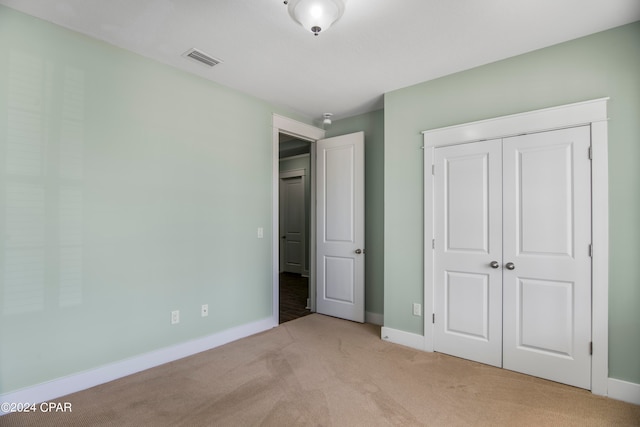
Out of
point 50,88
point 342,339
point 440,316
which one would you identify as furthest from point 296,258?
point 50,88

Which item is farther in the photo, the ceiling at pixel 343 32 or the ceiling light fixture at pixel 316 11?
the ceiling at pixel 343 32

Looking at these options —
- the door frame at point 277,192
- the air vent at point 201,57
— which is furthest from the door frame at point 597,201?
the air vent at point 201,57

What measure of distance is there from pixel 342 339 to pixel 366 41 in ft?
9.22

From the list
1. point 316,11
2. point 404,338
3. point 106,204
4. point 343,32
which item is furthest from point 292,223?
point 316,11

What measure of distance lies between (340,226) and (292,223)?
10.8 ft

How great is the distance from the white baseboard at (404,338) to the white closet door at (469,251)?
0.50ft

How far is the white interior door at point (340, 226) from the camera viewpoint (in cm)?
393

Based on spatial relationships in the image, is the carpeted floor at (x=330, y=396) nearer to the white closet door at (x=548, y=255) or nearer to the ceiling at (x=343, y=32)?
the white closet door at (x=548, y=255)

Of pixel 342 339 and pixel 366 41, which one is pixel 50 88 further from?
pixel 342 339

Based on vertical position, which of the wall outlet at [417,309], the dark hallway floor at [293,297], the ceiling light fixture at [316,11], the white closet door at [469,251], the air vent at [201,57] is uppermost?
the air vent at [201,57]

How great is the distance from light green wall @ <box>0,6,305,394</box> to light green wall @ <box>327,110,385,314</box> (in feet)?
5.08

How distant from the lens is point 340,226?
4090 millimetres

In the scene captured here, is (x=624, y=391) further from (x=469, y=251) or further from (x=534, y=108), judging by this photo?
(x=534, y=108)

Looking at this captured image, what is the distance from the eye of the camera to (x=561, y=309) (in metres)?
2.44
